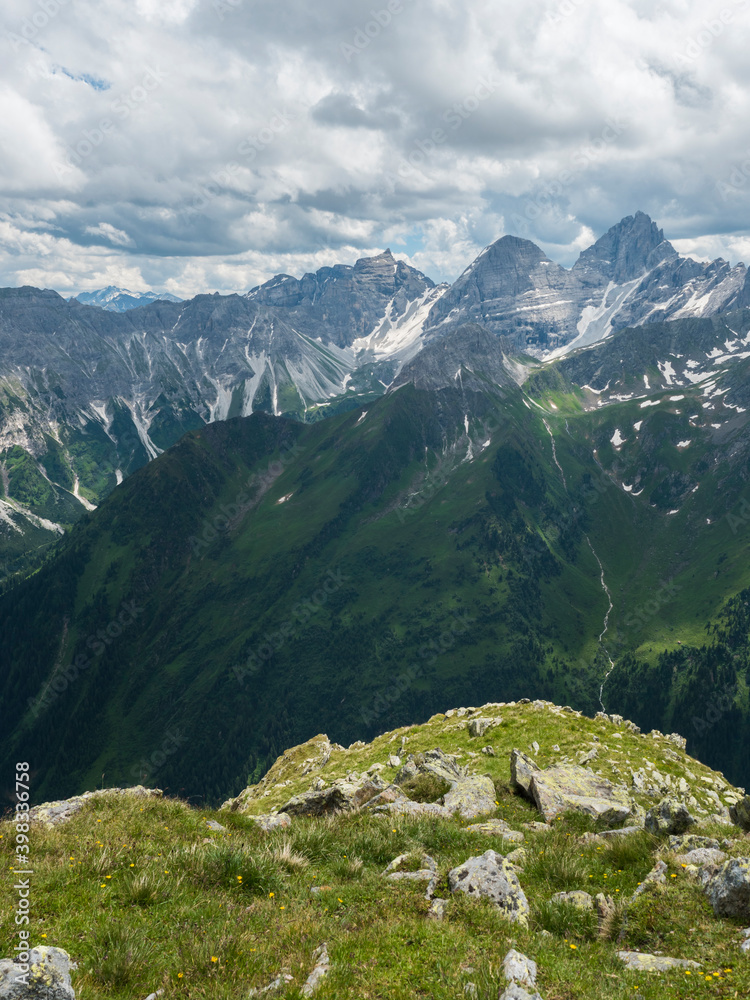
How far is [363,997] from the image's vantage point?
8688mm

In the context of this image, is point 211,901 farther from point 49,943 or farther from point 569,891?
point 569,891

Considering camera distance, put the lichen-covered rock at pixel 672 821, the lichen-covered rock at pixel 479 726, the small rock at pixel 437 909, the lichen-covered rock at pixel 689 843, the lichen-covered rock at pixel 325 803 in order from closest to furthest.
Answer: the small rock at pixel 437 909 < the lichen-covered rock at pixel 689 843 < the lichen-covered rock at pixel 672 821 < the lichen-covered rock at pixel 325 803 < the lichen-covered rock at pixel 479 726

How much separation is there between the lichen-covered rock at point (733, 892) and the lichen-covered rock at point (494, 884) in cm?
442

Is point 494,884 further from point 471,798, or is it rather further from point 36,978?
point 471,798

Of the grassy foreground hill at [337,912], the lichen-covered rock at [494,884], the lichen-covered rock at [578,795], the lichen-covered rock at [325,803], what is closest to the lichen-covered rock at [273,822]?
the grassy foreground hill at [337,912]

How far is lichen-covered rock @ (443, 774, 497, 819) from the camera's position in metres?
22.7

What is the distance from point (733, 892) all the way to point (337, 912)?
922 cm

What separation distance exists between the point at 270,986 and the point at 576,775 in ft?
79.8

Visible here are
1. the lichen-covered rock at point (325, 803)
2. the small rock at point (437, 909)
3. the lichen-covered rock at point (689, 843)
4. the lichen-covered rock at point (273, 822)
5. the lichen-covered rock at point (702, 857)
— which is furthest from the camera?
the lichen-covered rock at point (325, 803)

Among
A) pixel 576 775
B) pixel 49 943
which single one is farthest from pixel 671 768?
pixel 49 943

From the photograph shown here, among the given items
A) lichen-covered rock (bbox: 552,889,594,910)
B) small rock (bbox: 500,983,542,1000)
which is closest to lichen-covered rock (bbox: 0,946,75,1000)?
small rock (bbox: 500,983,542,1000)

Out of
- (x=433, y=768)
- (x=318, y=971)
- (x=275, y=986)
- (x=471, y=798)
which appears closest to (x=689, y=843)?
(x=471, y=798)

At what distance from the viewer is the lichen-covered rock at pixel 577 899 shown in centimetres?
1260

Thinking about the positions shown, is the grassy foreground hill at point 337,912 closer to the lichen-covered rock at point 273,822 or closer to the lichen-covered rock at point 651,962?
the lichen-covered rock at point 651,962
